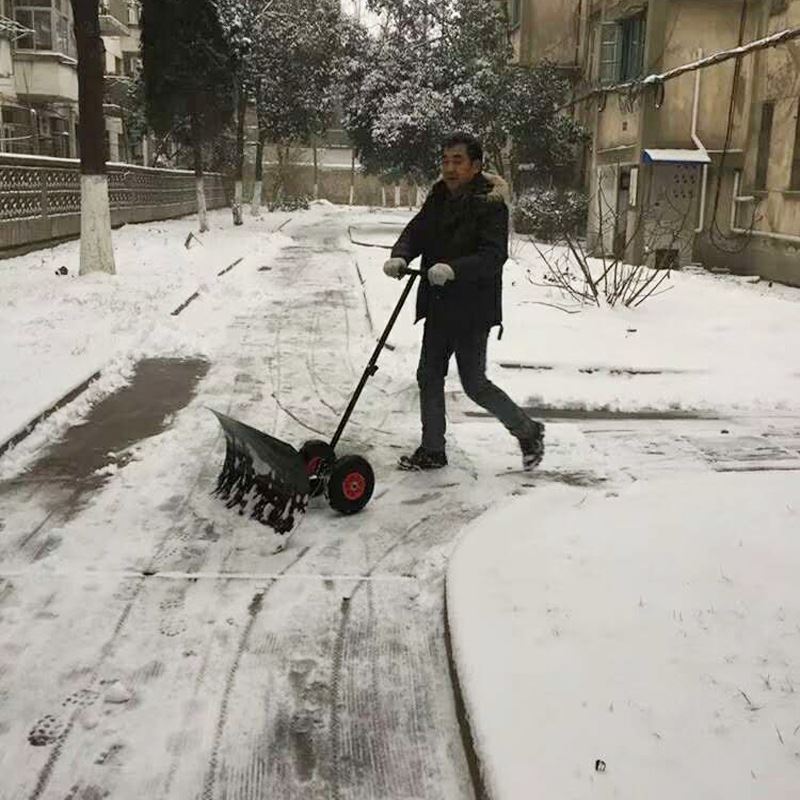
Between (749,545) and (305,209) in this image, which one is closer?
(749,545)

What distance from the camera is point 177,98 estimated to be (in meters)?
24.3

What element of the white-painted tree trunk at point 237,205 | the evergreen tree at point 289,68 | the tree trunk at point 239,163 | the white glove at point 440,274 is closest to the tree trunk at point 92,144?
the white glove at point 440,274

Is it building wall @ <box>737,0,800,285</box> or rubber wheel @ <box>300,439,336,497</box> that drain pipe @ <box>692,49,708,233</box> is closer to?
building wall @ <box>737,0,800,285</box>

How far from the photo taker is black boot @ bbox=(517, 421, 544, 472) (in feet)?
17.0

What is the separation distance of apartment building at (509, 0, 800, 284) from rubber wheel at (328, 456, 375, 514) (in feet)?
41.4

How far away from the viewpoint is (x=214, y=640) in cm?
326

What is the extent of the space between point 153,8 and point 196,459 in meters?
20.7

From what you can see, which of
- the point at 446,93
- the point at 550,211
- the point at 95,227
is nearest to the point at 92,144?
the point at 95,227

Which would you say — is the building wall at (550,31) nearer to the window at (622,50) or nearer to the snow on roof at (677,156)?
the window at (622,50)

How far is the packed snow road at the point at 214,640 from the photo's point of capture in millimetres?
2572

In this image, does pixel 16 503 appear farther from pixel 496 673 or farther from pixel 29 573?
pixel 496 673

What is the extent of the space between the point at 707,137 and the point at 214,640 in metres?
17.7

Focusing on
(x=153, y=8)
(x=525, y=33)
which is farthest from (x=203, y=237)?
(x=525, y=33)

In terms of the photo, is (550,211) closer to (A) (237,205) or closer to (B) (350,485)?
(A) (237,205)
